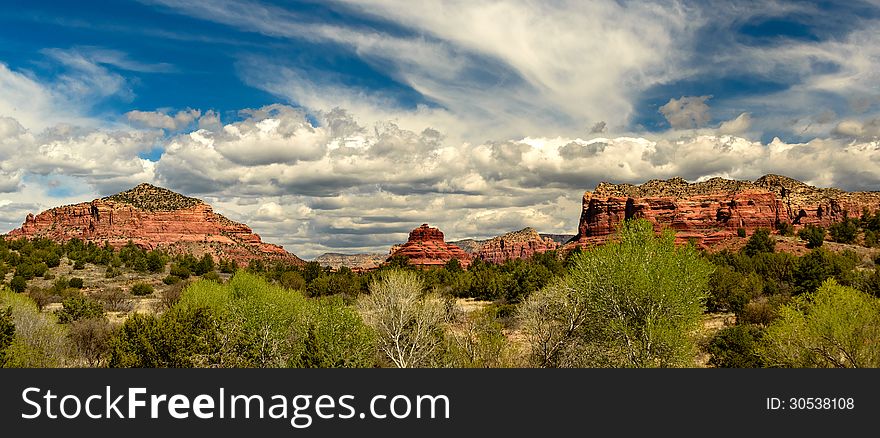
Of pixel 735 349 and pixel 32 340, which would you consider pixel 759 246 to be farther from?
pixel 32 340

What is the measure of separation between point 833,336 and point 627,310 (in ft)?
30.1

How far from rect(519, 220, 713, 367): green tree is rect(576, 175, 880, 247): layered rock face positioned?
106717 mm

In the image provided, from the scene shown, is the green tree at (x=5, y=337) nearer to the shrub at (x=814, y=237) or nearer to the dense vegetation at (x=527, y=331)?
the dense vegetation at (x=527, y=331)

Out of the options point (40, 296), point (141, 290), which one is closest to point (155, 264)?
point (141, 290)

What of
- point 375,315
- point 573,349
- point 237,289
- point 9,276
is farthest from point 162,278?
point 573,349

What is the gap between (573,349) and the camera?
32062 millimetres

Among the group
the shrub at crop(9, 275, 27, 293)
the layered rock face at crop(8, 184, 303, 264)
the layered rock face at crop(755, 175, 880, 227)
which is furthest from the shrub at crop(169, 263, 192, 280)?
the layered rock face at crop(755, 175, 880, 227)

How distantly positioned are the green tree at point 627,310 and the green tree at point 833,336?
4.28 metres

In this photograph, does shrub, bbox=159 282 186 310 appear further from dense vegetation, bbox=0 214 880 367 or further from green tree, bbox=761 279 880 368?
green tree, bbox=761 279 880 368

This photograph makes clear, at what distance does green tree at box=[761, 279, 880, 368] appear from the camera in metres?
26.0

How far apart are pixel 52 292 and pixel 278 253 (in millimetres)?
115570

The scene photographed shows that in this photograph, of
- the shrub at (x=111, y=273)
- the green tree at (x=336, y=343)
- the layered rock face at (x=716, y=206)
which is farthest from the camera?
the layered rock face at (x=716, y=206)

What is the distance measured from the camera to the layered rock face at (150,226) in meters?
161

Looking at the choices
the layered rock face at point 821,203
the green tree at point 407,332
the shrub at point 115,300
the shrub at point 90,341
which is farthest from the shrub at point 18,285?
the layered rock face at point 821,203
